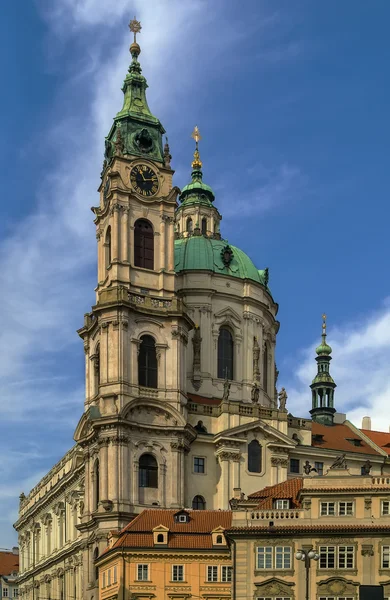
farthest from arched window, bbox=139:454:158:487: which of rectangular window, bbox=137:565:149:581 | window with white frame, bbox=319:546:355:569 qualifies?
window with white frame, bbox=319:546:355:569

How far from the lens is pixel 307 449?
90.0m

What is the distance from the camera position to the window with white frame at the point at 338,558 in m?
57.3

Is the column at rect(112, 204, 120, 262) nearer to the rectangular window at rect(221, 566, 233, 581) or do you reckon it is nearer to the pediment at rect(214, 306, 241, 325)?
the pediment at rect(214, 306, 241, 325)

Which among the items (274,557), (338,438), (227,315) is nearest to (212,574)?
(274,557)

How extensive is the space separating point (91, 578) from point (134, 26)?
51.1 m

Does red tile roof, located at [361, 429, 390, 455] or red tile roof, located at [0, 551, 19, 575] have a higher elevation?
red tile roof, located at [361, 429, 390, 455]

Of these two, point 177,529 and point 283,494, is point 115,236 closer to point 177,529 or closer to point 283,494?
point 177,529

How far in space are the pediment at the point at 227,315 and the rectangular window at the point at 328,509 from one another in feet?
123

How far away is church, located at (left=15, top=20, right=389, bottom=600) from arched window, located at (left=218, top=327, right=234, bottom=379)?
11cm

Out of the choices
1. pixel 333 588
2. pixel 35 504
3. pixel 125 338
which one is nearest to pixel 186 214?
pixel 125 338

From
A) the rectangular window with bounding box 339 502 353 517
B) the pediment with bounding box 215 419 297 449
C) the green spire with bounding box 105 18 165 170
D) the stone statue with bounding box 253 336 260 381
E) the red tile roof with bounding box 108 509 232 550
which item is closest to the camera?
the rectangular window with bounding box 339 502 353 517

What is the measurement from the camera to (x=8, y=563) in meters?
144

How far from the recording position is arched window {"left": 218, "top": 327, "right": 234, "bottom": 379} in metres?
94.0

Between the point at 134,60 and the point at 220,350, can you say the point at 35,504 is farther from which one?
the point at 134,60
